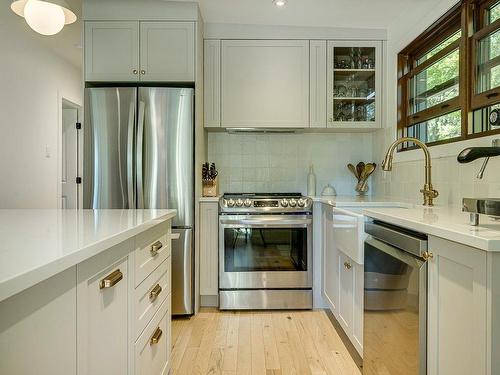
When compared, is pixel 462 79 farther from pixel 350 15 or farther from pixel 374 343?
pixel 374 343

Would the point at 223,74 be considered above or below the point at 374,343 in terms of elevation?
above

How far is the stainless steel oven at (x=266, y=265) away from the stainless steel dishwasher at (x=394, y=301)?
1032mm

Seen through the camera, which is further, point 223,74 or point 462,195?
point 223,74

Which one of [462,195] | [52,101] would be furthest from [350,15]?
[52,101]

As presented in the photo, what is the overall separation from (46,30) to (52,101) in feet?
8.44

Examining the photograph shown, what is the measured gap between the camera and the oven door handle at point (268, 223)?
8.79 ft

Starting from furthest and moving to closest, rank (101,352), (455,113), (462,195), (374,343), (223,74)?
(223,74) → (455,113) → (462,195) → (374,343) → (101,352)

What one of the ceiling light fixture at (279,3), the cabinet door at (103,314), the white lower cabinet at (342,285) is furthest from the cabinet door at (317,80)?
the cabinet door at (103,314)

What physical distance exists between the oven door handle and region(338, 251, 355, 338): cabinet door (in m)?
0.48

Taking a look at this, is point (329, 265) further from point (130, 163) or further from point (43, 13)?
point (43, 13)


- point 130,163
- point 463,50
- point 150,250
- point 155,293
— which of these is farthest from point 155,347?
point 463,50

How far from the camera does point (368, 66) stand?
303 centimetres

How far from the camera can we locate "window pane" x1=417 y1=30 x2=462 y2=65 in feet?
6.95

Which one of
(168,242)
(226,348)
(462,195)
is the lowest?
(226,348)
